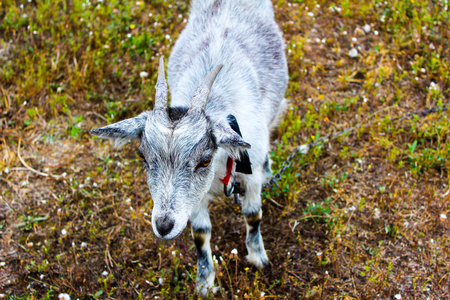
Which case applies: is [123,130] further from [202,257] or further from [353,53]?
[353,53]

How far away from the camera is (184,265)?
11.4 feet

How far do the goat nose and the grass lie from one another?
26.5 inches

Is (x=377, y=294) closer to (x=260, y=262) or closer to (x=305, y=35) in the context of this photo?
(x=260, y=262)

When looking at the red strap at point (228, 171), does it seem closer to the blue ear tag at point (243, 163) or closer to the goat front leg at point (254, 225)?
the blue ear tag at point (243, 163)

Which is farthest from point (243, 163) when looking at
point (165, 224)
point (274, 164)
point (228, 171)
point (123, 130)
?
point (274, 164)

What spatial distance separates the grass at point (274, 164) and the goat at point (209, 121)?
374 millimetres

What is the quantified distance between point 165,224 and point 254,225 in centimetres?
121

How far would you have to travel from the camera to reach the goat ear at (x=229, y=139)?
7.63ft

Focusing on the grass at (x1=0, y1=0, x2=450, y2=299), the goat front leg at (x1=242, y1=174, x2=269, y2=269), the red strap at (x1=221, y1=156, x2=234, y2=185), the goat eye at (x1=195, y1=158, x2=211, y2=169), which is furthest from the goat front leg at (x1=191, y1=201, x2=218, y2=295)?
the goat eye at (x1=195, y1=158, x2=211, y2=169)

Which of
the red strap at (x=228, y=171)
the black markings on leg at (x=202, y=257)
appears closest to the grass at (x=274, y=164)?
the black markings on leg at (x=202, y=257)

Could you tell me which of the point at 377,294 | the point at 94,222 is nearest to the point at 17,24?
the point at 94,222

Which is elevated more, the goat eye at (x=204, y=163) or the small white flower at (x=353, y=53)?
the goat eye at (x=204, y=163)

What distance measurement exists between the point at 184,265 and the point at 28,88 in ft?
9.26

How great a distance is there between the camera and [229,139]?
237 cm
